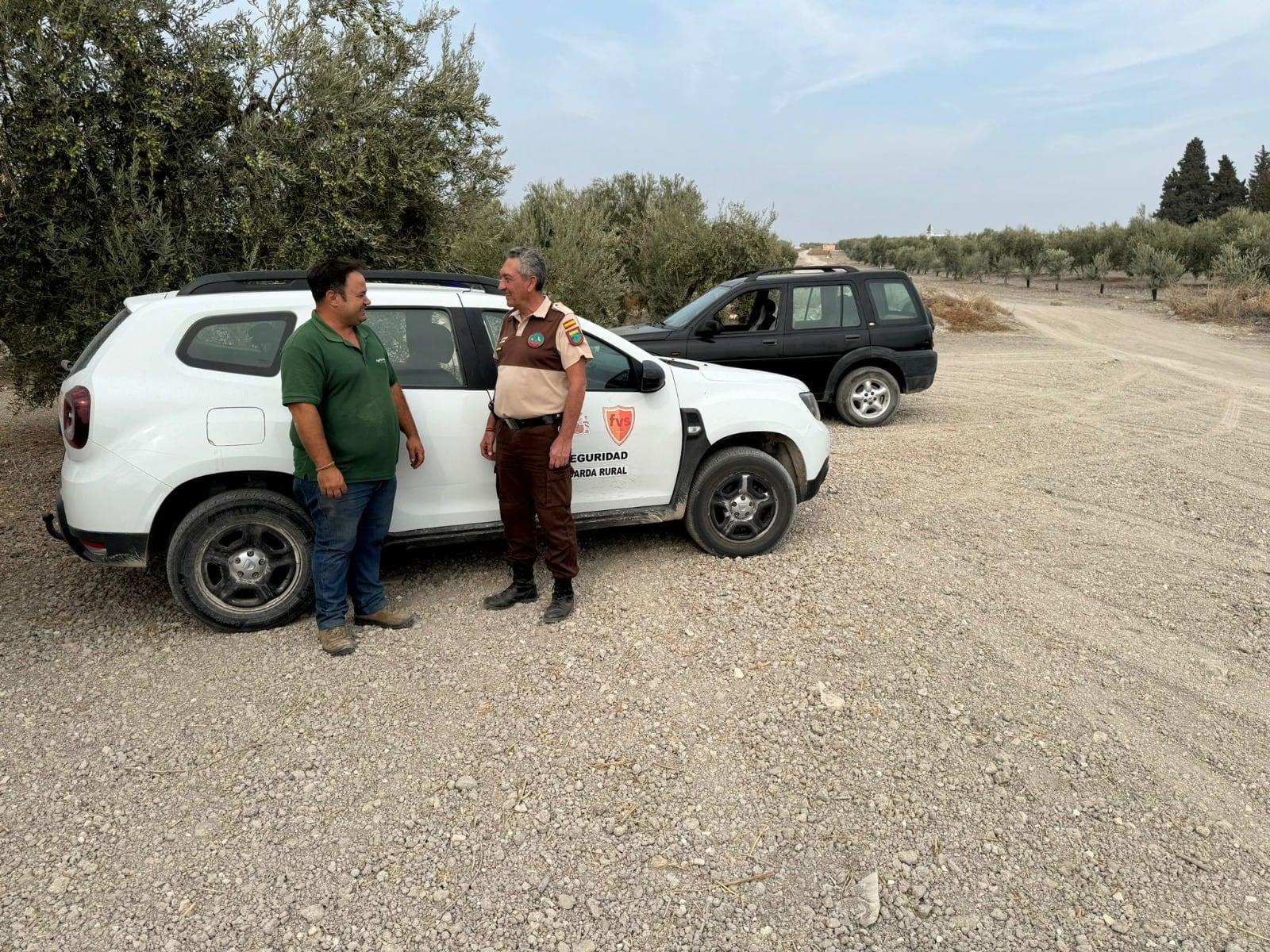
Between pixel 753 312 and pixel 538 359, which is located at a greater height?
pixel 753 312

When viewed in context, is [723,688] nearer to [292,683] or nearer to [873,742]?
[873,742]

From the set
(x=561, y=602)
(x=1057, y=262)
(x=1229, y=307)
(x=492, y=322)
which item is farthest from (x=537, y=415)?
(x=1057, y=262)

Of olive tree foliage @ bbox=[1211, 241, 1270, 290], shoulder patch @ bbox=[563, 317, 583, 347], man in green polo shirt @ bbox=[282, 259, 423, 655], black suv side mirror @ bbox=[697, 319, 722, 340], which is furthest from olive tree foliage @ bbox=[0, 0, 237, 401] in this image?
olive tree foliage @ bbox=[1211, 241, 1270, 290]

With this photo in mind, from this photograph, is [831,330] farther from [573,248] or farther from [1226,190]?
[1226,190]

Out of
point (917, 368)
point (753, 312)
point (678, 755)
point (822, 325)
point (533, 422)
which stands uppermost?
point (753, 312)

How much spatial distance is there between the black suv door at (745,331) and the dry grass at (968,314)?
43.0 ft

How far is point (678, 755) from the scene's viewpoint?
333 cm

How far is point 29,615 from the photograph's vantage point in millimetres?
4645

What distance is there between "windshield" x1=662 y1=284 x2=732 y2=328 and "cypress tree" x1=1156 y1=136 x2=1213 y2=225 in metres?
60.4

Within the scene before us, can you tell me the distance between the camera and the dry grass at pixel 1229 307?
21.3 metres

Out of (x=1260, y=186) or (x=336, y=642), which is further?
(x=1260, y=186)

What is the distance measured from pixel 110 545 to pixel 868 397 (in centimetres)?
781

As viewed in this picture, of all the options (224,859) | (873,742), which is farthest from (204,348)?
(873,742)

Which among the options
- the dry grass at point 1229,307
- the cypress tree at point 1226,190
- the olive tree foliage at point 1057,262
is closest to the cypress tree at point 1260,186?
the cypress tree at point 1226,190
